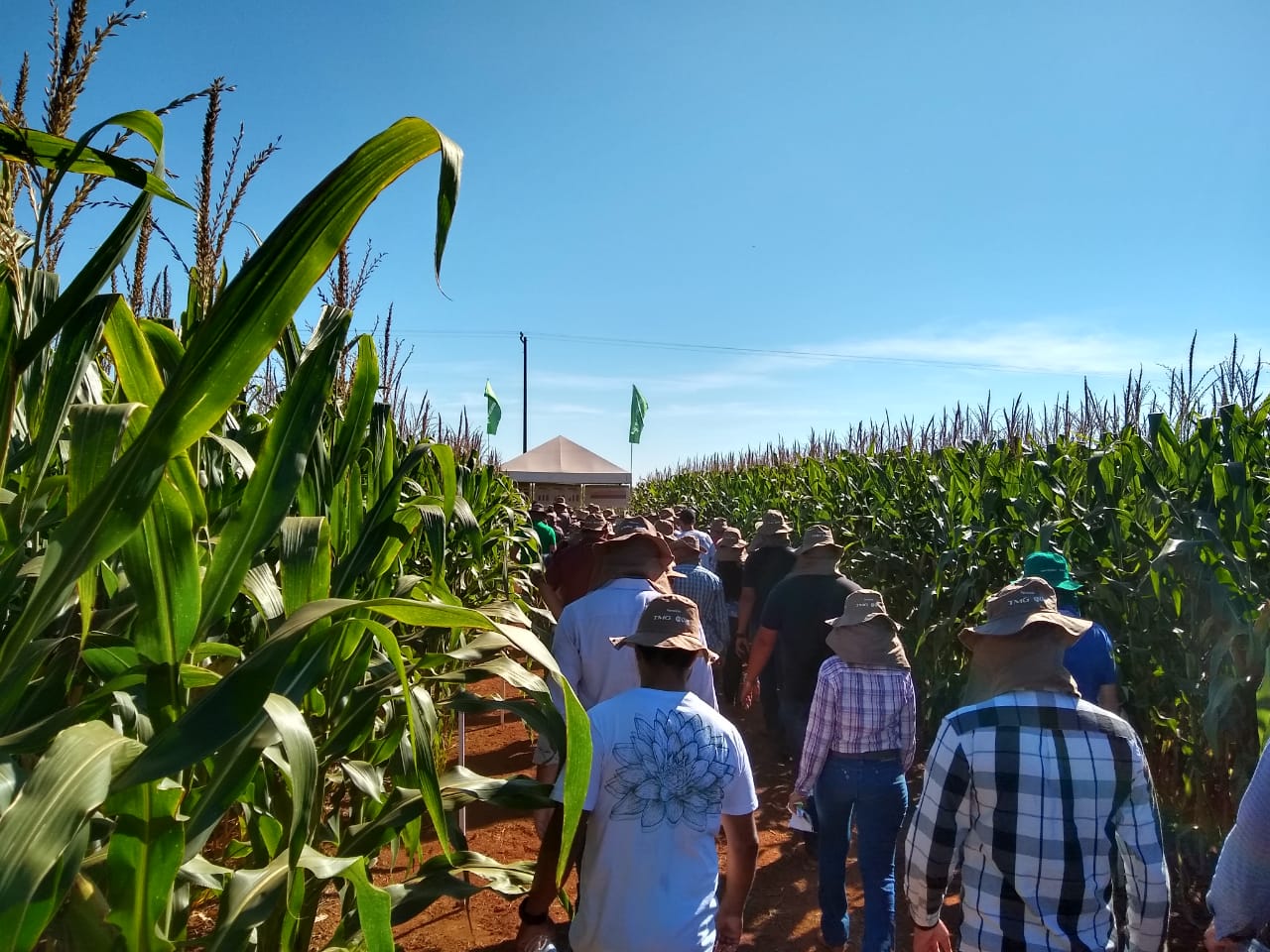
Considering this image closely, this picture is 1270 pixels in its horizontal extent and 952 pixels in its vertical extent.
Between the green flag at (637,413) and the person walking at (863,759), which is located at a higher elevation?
the green flag at (637,413)

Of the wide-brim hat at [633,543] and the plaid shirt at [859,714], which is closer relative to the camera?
the plaid shirt at [859,714]

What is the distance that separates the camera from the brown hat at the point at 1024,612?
2587 mm

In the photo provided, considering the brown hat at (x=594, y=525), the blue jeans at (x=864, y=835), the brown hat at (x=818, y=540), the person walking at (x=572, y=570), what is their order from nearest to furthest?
the blue jeans at (x=864, y=835) < the brown hat at (x=818, y=540) < the person walking at (x=572, y=570) < the brown hat at (x=594, y=525)

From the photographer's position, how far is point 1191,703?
14.8 feet

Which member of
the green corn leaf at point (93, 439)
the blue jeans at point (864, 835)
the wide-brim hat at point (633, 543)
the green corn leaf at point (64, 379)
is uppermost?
the green corn leaf at point (64, 379)

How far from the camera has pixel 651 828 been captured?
2611mm

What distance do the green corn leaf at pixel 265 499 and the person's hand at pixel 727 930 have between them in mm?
2318

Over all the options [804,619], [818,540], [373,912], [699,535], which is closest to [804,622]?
[804,619]

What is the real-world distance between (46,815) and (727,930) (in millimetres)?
2587

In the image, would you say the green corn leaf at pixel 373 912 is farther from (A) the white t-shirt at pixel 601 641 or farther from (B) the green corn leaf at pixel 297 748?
(A) the white t-shirt at pixel 601 641

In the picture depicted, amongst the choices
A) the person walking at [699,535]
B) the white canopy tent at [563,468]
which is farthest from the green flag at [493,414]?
the person walking at [699,535]

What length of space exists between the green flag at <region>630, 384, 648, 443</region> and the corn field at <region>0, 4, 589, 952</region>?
3935cm

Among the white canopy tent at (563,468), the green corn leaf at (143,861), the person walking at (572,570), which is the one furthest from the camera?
the white canopy tent at (563,468)

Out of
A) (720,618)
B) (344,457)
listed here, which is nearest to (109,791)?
(344,457)
